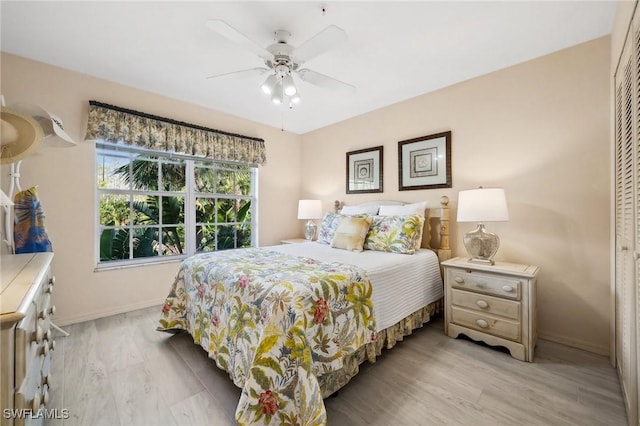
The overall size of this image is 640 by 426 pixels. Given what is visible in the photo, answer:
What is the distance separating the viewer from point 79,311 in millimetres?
2668

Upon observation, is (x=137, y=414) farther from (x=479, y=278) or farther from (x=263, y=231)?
(x=263, y=231)

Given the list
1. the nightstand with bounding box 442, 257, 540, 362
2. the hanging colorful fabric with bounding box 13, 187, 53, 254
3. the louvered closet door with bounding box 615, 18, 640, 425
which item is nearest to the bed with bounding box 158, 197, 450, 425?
the nightstand with bounding box 442, 257, 540, 362

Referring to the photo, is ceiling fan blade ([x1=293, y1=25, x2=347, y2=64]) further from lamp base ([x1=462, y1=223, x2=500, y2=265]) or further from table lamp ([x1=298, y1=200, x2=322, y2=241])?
table lamp ([x1=298, y1=200, x2=322, y2=241])

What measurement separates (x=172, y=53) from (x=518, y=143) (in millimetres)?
3215

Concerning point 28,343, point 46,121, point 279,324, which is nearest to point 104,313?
point 46,121

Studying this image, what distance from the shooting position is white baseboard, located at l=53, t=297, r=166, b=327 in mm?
2570

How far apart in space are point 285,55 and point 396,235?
1.86 m

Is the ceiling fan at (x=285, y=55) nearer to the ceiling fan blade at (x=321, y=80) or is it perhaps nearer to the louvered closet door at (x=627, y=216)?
the ceiling fan blade at (x=321, y=80)

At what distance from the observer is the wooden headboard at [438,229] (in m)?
2.79

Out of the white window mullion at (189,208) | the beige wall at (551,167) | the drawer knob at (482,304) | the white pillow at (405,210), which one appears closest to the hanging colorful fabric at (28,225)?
the white window mullion at (189,208)

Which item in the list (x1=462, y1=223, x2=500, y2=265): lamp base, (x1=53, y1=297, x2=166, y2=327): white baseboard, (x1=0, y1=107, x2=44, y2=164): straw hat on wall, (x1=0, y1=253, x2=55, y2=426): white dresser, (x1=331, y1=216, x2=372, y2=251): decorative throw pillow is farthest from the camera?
(x1=331, y1=216, x2=372, y2=251): decorative throw pillow

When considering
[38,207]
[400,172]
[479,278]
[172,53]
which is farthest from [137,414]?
[400,172]

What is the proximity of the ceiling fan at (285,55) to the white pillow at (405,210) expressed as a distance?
140cm

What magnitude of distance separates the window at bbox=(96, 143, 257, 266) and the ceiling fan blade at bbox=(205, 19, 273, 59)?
2054mm
